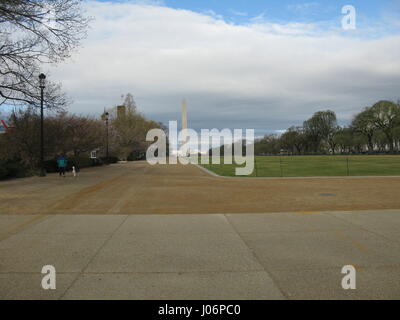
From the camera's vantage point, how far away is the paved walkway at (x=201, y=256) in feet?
14.1

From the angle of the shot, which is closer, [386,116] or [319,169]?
[319,169]

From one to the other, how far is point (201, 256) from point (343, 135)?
397ft

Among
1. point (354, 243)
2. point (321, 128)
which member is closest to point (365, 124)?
point (321, 128)

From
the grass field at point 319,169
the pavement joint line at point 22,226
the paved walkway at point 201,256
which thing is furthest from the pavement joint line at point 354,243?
the grass field at point 319,169

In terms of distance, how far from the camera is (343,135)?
11606cm

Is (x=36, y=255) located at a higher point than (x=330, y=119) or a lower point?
lower

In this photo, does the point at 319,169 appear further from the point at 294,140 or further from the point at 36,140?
the point at 294,140

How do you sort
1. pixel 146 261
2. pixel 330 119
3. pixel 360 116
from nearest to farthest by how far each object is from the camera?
pixel 146 261, pixel 360 116, pixel 330 119

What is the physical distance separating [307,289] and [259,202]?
7731 mm

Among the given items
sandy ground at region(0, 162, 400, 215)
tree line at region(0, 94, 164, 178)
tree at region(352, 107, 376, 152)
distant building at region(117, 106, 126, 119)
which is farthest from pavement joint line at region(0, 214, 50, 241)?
tree at region(352, 107, 376, 152)

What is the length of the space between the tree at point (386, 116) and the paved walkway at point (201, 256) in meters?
104

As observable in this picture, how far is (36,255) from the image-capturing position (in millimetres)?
5797
